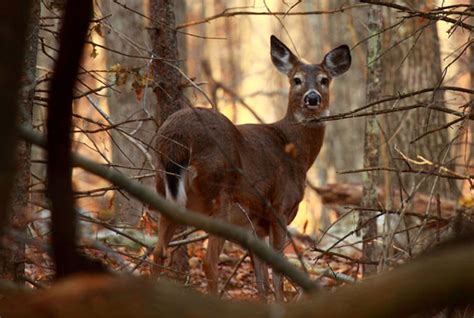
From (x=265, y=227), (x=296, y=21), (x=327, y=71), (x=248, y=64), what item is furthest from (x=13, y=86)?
(x=248, y=64)

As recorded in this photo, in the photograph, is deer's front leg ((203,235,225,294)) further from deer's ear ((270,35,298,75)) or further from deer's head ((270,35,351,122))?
deer's ear ((270,35,298,75))

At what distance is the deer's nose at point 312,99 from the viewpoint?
902 cm

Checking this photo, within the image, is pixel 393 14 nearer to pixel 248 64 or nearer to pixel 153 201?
pixel 153 201

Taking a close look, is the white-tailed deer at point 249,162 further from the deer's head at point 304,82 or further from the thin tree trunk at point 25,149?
the thin tree trunk at point 25,149

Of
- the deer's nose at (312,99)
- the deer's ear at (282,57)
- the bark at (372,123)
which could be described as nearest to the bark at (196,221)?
the bark at (372,123)

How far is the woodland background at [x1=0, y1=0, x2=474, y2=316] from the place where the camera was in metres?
4.78

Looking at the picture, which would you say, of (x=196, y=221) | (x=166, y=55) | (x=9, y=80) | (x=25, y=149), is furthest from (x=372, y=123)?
(x=9, y=80)

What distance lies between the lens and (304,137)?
9.24 m

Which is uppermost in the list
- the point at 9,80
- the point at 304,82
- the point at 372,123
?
the point at 304,82

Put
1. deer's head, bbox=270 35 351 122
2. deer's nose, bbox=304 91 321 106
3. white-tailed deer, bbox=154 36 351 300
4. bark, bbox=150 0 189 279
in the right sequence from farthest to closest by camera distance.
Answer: deer's head, bbox=270 35 351 122 → deer's nose, bbox=304 91 321 106 → bark, bbox=150 0 189 279 → white-tailed deer, bbox=154 36 351 300

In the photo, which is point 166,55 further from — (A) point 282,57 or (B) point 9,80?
(B) point 9,80

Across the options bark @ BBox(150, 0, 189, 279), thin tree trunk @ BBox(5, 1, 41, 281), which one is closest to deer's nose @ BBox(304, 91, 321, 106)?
bark @ BBox(150, 0, 189, 279)

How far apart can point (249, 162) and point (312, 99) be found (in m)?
1.25

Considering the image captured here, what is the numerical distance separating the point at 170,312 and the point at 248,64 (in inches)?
1133
